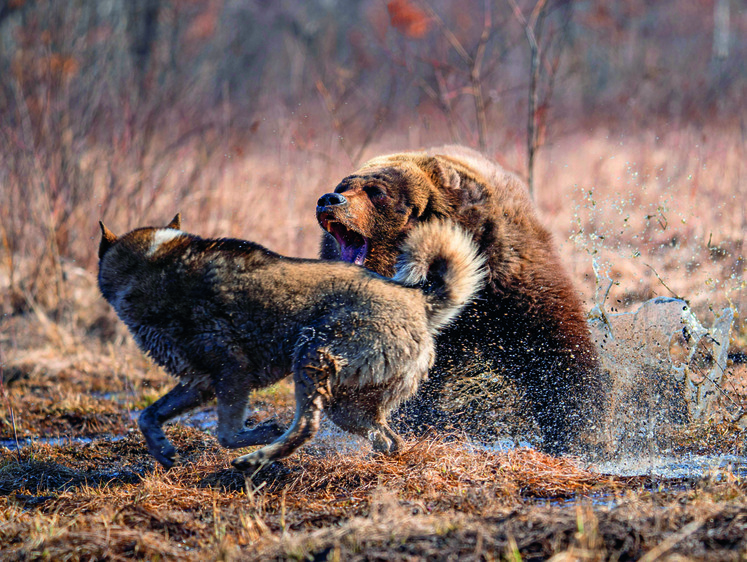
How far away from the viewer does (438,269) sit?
12.9 ft

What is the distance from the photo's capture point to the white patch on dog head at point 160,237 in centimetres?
425

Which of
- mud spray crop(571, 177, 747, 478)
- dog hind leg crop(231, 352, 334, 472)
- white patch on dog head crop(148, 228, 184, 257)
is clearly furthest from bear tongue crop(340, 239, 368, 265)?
mud spray crop(571, 177, 747, 478)

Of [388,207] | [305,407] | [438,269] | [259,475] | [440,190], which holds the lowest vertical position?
[259,475]

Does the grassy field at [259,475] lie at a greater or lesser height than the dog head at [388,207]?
lesser

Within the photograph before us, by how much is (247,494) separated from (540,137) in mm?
5450

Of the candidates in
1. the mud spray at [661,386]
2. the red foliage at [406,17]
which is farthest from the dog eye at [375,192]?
the red foliage at [406,17]

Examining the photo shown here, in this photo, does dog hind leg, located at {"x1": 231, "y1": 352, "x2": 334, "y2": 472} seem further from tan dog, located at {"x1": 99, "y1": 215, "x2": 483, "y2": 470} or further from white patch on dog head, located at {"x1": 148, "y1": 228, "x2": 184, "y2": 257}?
white patch on dog head, located at {"x1": 148, "y1": 228, "x2": 184, "y2": 257}

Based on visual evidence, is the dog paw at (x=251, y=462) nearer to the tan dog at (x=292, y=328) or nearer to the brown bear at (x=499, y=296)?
the tan dog at (x=292, y=328)

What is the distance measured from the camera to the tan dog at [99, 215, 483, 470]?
147 inches

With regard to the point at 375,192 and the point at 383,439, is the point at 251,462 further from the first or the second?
the point at 375,192

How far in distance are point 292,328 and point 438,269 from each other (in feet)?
2.52

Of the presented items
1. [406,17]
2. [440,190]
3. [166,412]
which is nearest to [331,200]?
[440,190]

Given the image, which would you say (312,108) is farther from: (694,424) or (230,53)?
(694,424)

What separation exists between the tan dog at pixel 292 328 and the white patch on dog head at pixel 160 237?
0.06 meters
